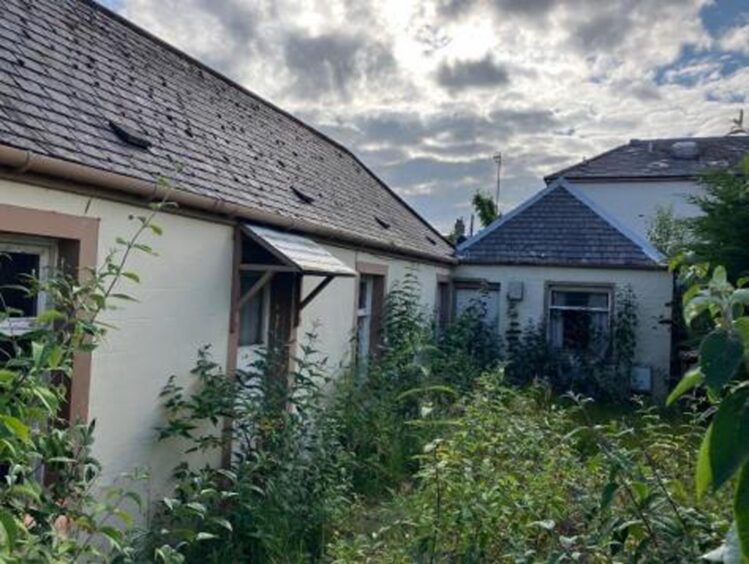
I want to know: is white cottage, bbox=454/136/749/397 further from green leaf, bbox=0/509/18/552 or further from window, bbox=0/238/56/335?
green leaf, bbox=0/509/18/552

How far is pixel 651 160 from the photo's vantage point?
24781mm

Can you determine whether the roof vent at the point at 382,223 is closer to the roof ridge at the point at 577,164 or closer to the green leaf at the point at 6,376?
the green leaf at the point at 6,376

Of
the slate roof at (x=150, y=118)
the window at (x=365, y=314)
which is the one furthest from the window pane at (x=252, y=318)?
the window at (x=365, y=314)

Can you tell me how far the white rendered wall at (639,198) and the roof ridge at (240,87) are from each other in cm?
1052

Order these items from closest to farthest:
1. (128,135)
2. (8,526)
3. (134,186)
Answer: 1. (8,526)
2. (134,186)
3. (128,135)

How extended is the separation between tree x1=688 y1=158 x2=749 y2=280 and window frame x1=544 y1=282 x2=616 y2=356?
11.0 ft

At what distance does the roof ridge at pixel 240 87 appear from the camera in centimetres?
767

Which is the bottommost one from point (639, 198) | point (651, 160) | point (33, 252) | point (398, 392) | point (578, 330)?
point (398, 392)

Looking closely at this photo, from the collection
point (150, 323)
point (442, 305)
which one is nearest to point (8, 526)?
point (150, 323)

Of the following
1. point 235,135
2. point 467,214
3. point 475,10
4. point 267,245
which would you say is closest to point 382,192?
point 475,10

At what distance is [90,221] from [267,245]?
6.53ft

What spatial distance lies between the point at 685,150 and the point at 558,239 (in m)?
13.7

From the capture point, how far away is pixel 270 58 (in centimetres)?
1112

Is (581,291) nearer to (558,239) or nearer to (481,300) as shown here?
(558,239)
